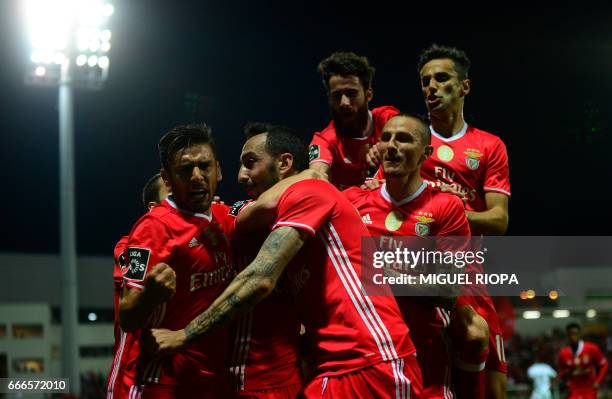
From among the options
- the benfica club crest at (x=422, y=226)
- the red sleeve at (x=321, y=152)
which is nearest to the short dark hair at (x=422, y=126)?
the benfica club crest at (x=422, y=226)

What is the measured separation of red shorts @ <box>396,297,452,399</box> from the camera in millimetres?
5082

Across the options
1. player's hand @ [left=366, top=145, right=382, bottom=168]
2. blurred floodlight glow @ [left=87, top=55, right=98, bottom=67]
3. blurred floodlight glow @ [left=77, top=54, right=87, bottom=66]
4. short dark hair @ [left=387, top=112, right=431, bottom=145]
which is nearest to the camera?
short dark hair @ [left=387, top=112, right=431, bottom=145]

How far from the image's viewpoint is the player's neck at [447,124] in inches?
250

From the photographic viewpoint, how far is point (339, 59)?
6.43 m

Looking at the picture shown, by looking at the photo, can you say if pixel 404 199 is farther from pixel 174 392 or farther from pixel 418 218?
pixel 174 392

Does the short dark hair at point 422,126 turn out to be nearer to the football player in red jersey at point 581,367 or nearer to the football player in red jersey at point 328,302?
the football player in red jersey at point 328,302

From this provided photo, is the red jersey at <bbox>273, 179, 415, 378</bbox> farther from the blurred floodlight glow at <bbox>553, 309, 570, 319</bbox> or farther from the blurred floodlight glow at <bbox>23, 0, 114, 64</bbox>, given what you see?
the blurred floodlight glow at <bbox>553, 309, 570, 319</bbox>

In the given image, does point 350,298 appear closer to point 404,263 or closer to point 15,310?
point 404,263

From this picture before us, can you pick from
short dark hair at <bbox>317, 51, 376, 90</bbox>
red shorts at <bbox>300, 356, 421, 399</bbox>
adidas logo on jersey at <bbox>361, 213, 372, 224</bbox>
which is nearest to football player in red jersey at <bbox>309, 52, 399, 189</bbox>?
short dark hair at <bbox>317, 51, 376, 90</bbox>

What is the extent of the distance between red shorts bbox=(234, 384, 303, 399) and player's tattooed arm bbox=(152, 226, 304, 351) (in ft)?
2.26

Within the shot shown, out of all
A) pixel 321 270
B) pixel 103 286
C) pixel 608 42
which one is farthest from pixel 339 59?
pixel 103 286

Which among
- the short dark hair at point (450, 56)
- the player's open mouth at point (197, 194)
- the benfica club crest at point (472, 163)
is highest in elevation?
the short dark hair at point (450, 56)

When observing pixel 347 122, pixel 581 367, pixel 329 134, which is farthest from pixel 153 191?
pixel 581 367

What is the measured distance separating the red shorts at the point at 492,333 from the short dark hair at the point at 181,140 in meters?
2.25
